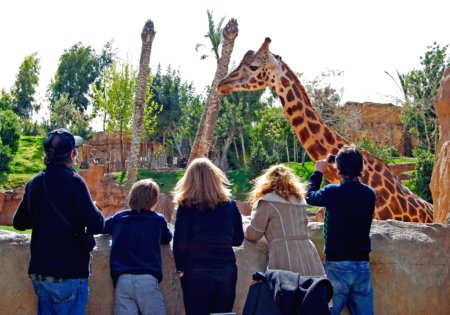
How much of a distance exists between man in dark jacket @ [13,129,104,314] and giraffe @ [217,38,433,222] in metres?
5.72

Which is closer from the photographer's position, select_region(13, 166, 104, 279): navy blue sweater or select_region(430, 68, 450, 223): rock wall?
select_region(13, 166, 104, 279): navy blue sweater

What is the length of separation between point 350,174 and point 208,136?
12275 millimetres

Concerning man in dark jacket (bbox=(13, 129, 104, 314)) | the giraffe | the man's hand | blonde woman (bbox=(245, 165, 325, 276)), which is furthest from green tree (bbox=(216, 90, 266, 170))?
man in dark jacket (bbox=(13, 129, 104, 314))

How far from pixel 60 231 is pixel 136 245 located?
1.80 feet

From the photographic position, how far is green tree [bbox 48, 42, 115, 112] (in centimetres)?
5603

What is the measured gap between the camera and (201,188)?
4426 millimetres

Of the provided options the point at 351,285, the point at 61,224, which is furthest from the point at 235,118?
the point at 61,224

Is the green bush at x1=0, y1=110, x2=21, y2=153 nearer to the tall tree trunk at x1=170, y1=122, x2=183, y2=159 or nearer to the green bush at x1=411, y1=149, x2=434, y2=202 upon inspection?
the tall tree trunk at x1=170, y1=122, x2=183, y2=159

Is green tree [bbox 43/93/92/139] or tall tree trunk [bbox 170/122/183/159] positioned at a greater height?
green tree [bbox 43/93/92/139]

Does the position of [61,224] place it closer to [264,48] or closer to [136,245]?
[136,245]

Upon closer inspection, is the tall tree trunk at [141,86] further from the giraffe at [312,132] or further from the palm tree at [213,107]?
the giraffe at [312,132]

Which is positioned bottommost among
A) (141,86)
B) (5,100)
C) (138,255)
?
(138,255)

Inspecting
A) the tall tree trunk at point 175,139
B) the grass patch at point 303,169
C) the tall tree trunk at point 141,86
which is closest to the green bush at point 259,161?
the grass patch at point 303,169

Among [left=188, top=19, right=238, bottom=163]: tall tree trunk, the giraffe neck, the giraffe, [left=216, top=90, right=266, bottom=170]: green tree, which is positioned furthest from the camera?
[left=216, top=90, right=266, bottom=170]: green tree
